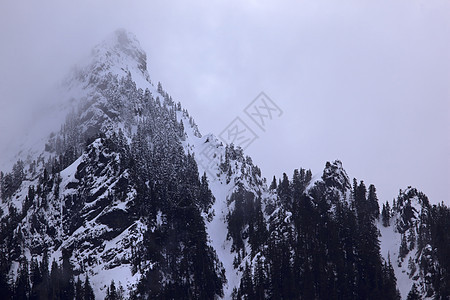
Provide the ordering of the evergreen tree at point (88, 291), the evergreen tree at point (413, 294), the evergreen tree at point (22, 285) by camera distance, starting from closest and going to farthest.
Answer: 1. the evergreen tree at point (413, 294)
2. the evergreen tree at point (88, 291)
3. the evergreen tree at point (22, 285)

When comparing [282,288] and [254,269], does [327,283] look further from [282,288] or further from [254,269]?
[254,269]

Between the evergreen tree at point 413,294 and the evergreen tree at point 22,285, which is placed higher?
the evergreen tree at point 22,285

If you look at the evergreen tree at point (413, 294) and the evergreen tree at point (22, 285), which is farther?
the evergreen tree at point (22, 285)

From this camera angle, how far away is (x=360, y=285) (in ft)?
582

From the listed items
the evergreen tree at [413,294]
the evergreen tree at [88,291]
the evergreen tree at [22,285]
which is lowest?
the evergreen tree at [413,294]

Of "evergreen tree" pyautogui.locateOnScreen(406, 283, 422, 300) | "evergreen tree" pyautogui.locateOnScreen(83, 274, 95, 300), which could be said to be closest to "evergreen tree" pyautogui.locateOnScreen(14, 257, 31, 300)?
"evergreen tree" pyautogui.locateOnScreen(83, 274, 95, 300)

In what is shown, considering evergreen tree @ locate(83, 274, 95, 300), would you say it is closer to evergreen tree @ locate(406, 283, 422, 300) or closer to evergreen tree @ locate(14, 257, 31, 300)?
evergreen tree @ locate(14, 257, 31, 300)

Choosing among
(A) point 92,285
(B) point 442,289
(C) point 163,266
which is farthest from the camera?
(C) point 163,266

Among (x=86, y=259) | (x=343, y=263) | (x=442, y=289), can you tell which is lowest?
(x=442, y=289)

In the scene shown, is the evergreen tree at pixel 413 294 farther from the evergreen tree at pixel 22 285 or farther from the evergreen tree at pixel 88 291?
the evergreen tree at pixel 22 285

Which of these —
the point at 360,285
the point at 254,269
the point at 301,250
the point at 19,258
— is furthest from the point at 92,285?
the point at 360,285

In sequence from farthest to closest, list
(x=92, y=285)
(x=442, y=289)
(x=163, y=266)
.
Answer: (x=163, y=266), (x=92, y=285), (x=442, y=289)

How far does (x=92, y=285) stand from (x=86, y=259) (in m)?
13.0

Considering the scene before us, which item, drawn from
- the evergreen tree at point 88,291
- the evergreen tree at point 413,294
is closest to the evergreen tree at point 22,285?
the evergreen tree at point 88,291
